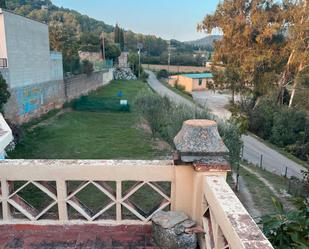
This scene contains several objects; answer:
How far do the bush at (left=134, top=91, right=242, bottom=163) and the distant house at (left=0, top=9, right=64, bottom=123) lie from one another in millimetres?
6103

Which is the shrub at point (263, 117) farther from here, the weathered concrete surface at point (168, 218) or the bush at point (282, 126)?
the weathered concrete surface at point (168, 218)

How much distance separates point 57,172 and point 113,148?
9.63 metres

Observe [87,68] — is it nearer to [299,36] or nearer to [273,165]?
[299,36]

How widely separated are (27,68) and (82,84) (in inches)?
391

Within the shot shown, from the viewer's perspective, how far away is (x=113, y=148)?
12055 mm

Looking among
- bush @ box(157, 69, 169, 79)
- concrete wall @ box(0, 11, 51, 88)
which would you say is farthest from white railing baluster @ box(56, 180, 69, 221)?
bush @ box(157, 69, 169, 79)

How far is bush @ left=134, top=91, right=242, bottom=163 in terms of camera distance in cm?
955

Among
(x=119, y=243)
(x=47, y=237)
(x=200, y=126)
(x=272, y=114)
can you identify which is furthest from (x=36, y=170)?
(x=272, y=114)

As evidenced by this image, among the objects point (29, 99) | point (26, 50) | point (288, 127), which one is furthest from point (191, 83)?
point (29, 99)

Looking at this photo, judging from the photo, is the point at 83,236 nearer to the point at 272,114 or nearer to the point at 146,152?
the point at 146,152

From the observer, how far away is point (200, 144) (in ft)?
7.54

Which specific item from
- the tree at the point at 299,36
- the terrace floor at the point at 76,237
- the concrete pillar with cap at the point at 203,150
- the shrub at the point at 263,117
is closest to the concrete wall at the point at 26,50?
the terrace floor at the point at 76,237

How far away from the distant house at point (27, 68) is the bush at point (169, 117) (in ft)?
20.0

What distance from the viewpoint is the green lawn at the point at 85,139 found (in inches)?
438
